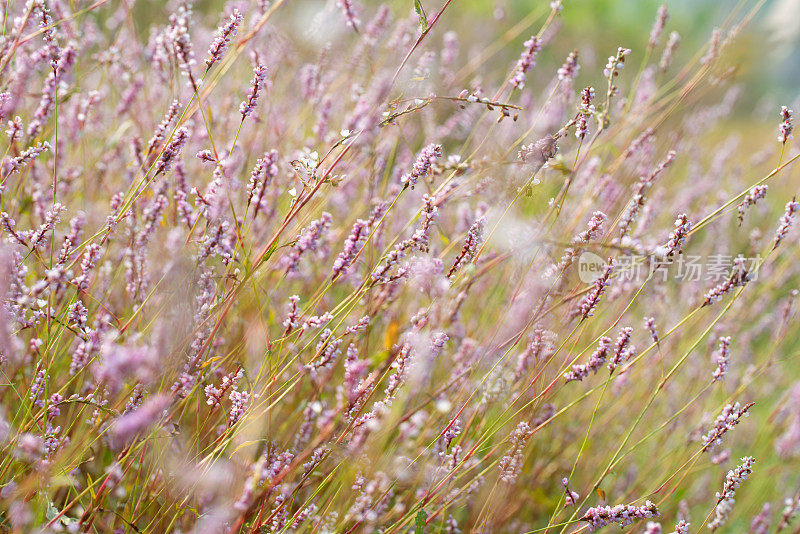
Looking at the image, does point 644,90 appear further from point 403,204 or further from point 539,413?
point 539,413

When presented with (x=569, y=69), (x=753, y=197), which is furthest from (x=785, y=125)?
(x=569, y=69)

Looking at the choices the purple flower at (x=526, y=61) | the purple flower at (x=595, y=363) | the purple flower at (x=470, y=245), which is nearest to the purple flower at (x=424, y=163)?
the purple flower at (x=470, y=245)

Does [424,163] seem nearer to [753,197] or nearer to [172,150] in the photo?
[172,150]

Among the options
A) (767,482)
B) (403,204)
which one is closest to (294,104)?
(403,204)

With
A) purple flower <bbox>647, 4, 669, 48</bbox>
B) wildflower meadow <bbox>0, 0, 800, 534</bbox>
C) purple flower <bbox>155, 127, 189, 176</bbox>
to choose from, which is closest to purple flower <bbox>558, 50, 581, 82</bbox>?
wildflower meadow <bbox>0, 0, 800, 534</bbox>

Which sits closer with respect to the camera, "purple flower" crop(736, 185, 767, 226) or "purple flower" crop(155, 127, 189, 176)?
"purple flower" crop(155, 127, 189, 176)

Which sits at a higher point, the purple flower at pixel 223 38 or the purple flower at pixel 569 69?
the purple flower at pixel 569 69

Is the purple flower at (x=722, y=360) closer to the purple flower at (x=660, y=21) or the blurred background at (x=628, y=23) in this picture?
the blurred background at (x=628, y=23)

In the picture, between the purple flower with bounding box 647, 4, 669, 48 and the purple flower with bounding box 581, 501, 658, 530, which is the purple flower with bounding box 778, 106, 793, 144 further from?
the purple flower with bounding box 581, 501, 658, 530
